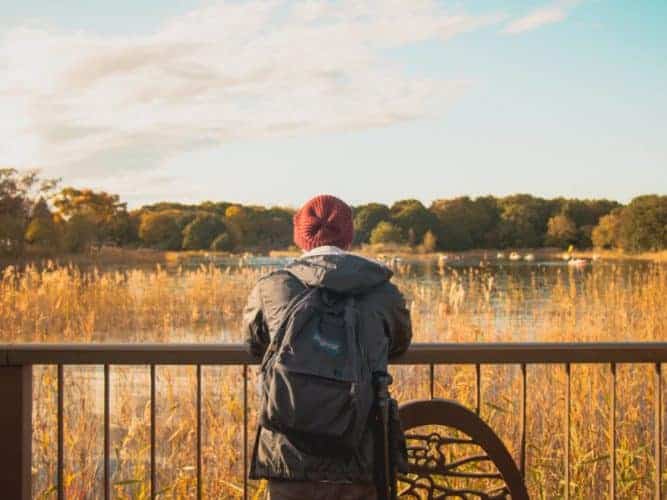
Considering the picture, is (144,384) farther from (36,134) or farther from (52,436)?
(36,134)

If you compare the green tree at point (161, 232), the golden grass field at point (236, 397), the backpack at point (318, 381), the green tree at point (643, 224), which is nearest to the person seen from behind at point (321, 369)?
the backpack at point (318, 381)

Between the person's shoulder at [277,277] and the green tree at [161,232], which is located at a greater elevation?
the green tree at [161,232]

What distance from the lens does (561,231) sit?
66.0 ft

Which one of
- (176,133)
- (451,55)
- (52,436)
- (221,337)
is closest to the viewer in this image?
(52,436)

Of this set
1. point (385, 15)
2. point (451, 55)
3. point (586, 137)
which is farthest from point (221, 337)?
point (586, 137)

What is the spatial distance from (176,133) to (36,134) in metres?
4.01

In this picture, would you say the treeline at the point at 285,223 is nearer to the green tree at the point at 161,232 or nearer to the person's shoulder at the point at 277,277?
the green tree at the point at 161,232

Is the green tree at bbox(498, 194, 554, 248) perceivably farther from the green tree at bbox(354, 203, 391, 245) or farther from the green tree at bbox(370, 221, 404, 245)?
the green tree at bbox(370, 221, 404, 245)

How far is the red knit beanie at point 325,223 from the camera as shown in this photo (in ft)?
6.68

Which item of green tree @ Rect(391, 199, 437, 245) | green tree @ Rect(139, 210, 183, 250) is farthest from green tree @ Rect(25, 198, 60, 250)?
green tree @ Rect(391, 199, 437, 245)

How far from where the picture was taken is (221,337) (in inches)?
313

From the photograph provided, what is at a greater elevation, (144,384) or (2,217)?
(2,217)

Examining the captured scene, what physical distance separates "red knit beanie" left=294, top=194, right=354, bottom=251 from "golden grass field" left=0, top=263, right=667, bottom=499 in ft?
5.60

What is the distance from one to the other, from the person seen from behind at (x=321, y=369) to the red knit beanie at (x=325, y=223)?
83mm
